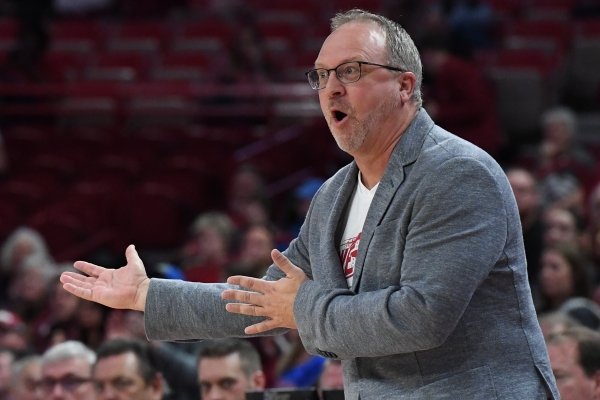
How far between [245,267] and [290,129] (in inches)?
118

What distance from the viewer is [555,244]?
632cm

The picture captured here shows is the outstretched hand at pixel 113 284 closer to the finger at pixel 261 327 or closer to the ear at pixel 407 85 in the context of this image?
the finger at pixel 261 327

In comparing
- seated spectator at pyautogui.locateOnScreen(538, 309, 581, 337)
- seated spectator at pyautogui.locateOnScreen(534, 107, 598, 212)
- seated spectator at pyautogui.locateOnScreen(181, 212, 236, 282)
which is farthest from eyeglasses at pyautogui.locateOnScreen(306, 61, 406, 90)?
seated spectator at pyautogui.locateOnScreen(534, 107, 598, 212)

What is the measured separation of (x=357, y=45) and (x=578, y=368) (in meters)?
2.05

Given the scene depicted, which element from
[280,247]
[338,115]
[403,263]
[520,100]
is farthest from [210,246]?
[403,263]

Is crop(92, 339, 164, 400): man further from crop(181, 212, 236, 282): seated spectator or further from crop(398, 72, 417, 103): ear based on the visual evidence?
crop(398, 72, 417, 103): ear

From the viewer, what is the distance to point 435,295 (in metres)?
2.16

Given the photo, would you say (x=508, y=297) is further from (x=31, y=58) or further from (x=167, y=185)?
(x=31, y=58)

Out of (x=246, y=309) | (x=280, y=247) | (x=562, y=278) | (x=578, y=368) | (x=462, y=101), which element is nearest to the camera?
(x=246, y=309)

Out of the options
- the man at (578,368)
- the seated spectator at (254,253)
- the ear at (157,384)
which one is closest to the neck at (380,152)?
the man at (578,368)

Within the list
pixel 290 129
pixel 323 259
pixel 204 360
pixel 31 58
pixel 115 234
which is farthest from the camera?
pixel 31 58

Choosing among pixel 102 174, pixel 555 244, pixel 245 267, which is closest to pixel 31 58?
pixel 102 174

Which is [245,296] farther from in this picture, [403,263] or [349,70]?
[349,70]

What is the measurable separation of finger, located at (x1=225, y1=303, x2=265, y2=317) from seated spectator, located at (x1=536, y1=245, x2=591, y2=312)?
3.67 m
